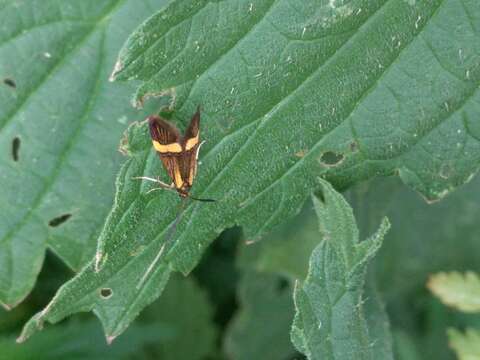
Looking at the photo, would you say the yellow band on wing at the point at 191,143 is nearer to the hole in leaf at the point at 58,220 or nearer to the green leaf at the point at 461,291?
the hole in leaf at the point at 58,220

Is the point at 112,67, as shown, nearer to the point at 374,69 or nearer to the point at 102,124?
the point at 102,124

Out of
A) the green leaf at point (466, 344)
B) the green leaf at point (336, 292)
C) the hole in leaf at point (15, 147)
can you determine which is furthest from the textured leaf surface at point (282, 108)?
the green leaf at point (466, 344)

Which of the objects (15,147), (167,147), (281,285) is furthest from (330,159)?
(281,285)

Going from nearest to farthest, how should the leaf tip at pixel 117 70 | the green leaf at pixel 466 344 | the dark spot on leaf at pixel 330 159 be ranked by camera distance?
the leaf tip at pixel 117 70
the dark spot on leaf at pixel 330 159
the green leaf at pixel 466 344

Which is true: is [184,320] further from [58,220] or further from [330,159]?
[330,159]

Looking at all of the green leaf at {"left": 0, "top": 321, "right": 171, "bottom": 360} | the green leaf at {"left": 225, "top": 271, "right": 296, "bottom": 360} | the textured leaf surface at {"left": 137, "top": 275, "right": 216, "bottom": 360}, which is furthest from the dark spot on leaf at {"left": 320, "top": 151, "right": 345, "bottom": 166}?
the textured leaf surface at {"left": 137, "top": 275, "right": 216, "bottom": 360}

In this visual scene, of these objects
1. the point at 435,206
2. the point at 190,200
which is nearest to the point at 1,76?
the point at 190,200

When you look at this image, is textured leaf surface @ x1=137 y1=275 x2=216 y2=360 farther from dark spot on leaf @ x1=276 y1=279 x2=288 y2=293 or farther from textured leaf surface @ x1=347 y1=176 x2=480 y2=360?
textured leaf surface @ x1=347 y1=176 x2=480 y2=360
